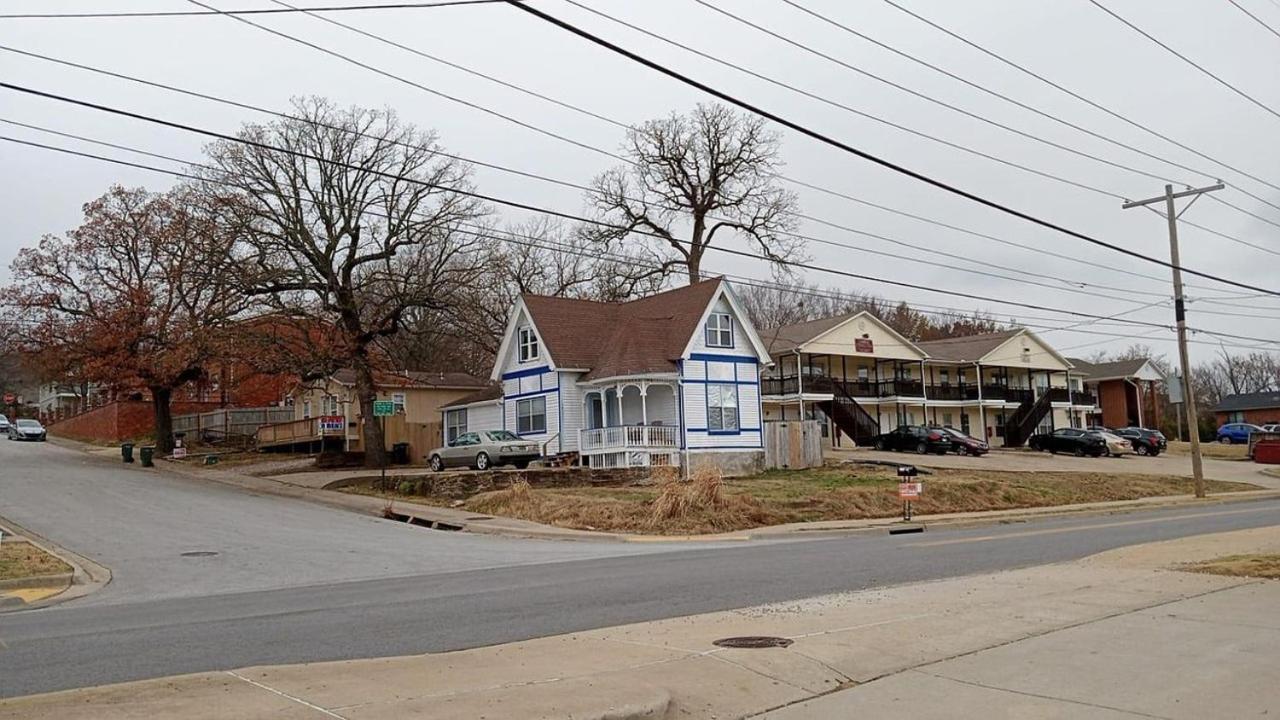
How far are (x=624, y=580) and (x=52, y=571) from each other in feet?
32.0

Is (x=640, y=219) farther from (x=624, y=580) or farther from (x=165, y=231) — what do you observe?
(x=624, y=580)

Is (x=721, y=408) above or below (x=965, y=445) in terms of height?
above

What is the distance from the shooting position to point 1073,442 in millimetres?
57250

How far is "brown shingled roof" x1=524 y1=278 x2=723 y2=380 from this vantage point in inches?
1551

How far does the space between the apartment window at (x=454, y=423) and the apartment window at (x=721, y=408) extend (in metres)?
14.3

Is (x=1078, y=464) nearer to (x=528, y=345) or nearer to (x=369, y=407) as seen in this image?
(x=528, y=345)

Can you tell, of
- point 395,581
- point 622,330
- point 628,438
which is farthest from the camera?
point 622,330

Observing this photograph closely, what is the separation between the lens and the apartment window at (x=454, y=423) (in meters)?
49.6

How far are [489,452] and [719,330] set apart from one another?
10465mm

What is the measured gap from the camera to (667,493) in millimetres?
27031

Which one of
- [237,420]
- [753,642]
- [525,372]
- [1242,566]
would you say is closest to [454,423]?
[525,372]

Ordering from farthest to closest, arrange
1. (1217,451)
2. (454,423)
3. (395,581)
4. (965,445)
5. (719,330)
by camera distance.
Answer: (1217,451), (965,445), (454,423), (719,330), (395,581)

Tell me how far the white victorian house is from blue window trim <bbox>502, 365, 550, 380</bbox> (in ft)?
0.17

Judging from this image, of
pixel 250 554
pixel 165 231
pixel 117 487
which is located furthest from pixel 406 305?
pixel 250 554
